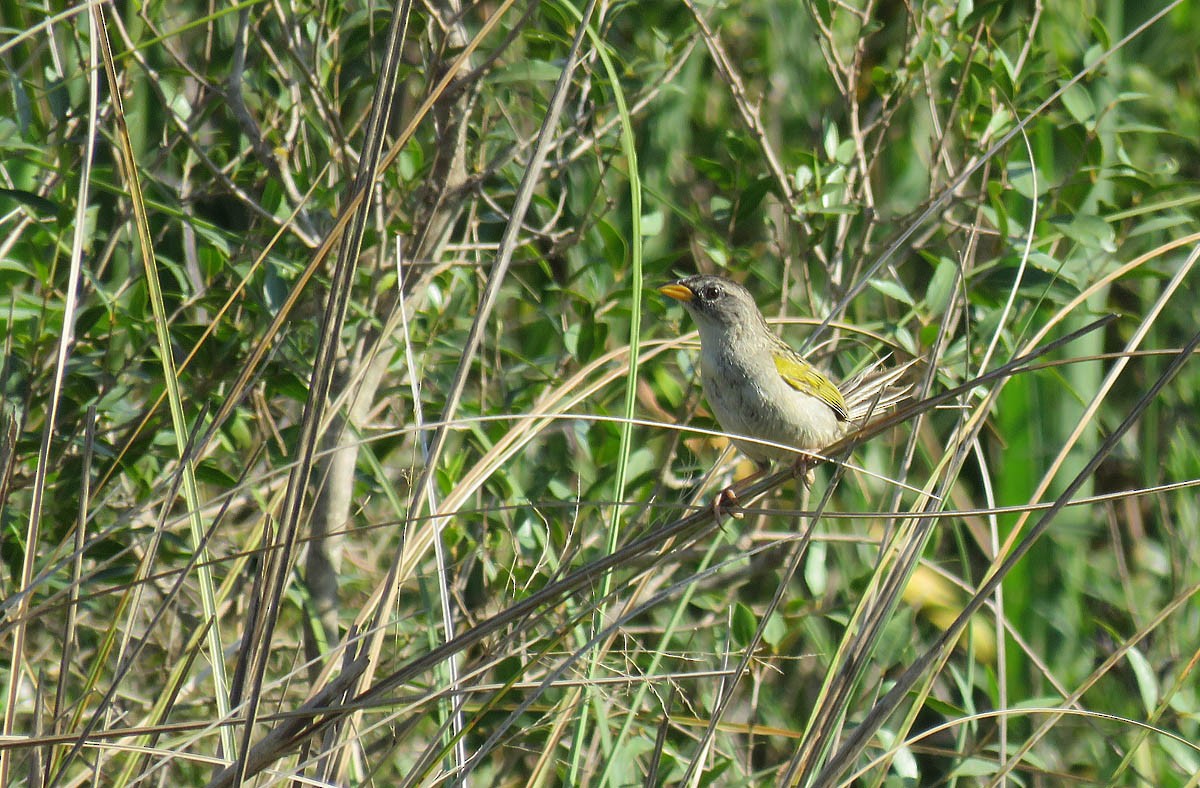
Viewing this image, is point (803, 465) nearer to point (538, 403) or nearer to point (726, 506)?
point (726, 506)

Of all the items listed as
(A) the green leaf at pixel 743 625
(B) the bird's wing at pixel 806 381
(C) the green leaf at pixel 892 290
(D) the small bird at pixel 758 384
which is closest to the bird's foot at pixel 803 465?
(D) the small bird at pixel 758 384

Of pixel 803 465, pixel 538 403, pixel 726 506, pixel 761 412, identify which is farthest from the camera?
pixel 538 403

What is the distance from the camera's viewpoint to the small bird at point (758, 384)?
337cm

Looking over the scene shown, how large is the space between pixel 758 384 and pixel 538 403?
2.09 feet

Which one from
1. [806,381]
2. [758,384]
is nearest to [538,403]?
[758,384]

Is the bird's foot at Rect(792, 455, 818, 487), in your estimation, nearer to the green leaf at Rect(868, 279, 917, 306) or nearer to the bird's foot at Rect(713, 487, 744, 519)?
the bird's foot at Rect(713, 487, 744, 519)

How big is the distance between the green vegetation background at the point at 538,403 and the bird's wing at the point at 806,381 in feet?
0.76

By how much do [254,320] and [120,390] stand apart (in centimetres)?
43

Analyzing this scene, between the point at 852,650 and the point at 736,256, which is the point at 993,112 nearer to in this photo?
the point at 736,256

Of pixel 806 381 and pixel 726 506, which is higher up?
pixel 726 506

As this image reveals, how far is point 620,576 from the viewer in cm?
406

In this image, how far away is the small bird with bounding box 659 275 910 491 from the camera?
133 inches

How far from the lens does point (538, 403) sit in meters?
3.47


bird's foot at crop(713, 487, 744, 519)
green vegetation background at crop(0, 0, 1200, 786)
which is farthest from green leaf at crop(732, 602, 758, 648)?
bird's foot at crop(713, 487, 744, 519)
